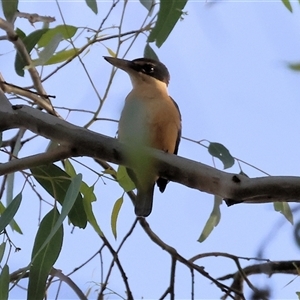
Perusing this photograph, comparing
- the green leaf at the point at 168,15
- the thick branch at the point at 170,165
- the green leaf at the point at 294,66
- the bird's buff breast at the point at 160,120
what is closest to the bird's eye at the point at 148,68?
the bird's buff breast at the point at 160,120

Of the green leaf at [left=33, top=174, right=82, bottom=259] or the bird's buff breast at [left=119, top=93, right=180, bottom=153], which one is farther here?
the bird's buff breast at [left=119, top=93, right=180, bottom=153]

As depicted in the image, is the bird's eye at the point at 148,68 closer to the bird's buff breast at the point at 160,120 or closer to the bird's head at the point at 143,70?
the bird's head at the point at 143,70

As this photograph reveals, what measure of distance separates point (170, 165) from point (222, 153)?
2.59ft

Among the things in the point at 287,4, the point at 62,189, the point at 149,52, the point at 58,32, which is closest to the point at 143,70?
the point at 149,52

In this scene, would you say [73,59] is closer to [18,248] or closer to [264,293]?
[18,248]

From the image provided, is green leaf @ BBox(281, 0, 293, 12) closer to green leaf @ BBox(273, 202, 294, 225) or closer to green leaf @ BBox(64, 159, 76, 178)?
green leaf @ BBox(273, 202, 294, 225)

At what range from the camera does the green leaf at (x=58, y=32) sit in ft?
6.36

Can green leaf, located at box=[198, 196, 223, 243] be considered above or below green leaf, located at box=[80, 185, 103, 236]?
above

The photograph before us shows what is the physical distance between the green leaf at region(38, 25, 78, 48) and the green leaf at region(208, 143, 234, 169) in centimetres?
56

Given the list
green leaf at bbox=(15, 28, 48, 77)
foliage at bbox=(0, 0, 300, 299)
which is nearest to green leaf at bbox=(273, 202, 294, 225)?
foliage at bbox=(0, 0, 300, 299)

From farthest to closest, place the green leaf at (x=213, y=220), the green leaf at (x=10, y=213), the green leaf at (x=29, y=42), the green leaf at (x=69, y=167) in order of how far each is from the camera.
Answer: the green leaf at (x=213, y=220), the green leaf at (x=29, y=42), the green leaf at (x=69, y=167), the green leaf at (x=10, y=213)

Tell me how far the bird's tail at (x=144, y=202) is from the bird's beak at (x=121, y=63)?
51 cm

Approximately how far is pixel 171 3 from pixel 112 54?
35.8 inches

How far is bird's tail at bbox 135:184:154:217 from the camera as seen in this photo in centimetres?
186
